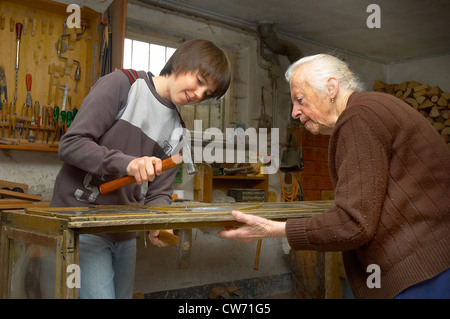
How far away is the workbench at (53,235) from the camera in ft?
4.25

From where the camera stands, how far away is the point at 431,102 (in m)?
6.20

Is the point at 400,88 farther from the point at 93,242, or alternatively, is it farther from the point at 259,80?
the point at 93,242

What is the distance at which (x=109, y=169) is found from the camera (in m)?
1.60

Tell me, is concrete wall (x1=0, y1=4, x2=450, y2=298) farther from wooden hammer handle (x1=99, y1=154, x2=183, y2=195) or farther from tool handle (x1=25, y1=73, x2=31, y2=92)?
wooden hammer handle (x1=99, y1=154, x2=183, y2=195)

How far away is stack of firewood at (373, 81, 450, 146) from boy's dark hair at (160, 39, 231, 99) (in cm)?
510

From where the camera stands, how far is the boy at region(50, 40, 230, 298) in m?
1.59

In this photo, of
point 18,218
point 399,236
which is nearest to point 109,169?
point 18,218

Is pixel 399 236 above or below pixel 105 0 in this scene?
below

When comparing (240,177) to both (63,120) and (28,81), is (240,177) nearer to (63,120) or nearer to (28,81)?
(63,120)

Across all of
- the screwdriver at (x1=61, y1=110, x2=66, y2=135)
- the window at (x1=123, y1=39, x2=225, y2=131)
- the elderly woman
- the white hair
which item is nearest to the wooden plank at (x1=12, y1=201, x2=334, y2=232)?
the elderly woman

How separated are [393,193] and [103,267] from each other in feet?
3.43

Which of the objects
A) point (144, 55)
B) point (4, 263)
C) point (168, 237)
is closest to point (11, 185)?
point (144, 55)
